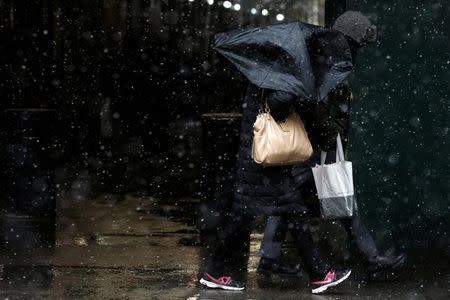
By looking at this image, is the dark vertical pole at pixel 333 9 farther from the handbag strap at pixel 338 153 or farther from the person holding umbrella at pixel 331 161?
the handbag strap at pixel 338 153

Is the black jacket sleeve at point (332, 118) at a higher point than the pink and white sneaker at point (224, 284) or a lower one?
higher

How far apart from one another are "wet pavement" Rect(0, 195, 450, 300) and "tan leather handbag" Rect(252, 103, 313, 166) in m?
1.01

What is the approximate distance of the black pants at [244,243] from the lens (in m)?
5.76

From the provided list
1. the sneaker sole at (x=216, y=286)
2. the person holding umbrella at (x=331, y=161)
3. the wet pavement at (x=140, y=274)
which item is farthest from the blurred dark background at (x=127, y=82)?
the sneaker sole at (x=216, y=286)

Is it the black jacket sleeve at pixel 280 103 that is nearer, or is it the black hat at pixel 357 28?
the black jacket sleeve at pixel 280 103

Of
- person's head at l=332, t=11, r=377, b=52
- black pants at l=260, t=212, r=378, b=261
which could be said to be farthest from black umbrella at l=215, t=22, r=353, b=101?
black pants at l=260, t=212, r=378, b=261

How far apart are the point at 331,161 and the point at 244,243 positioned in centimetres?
84

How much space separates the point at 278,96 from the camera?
5.28 meters

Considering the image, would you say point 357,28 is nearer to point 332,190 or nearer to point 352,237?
point 332,190

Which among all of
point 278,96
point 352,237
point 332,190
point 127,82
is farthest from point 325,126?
point 127,82

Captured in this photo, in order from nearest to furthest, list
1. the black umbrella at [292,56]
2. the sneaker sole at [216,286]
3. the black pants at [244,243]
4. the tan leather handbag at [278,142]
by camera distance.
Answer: the black umbrella at [292,56]
the tan leather handbag at [278,142]
the black pants at [244,243]
the sneaker sole at [216,286]

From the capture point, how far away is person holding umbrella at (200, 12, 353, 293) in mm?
5258

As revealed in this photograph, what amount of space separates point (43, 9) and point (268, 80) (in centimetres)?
965

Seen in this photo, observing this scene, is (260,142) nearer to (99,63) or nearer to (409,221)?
(409,221)
